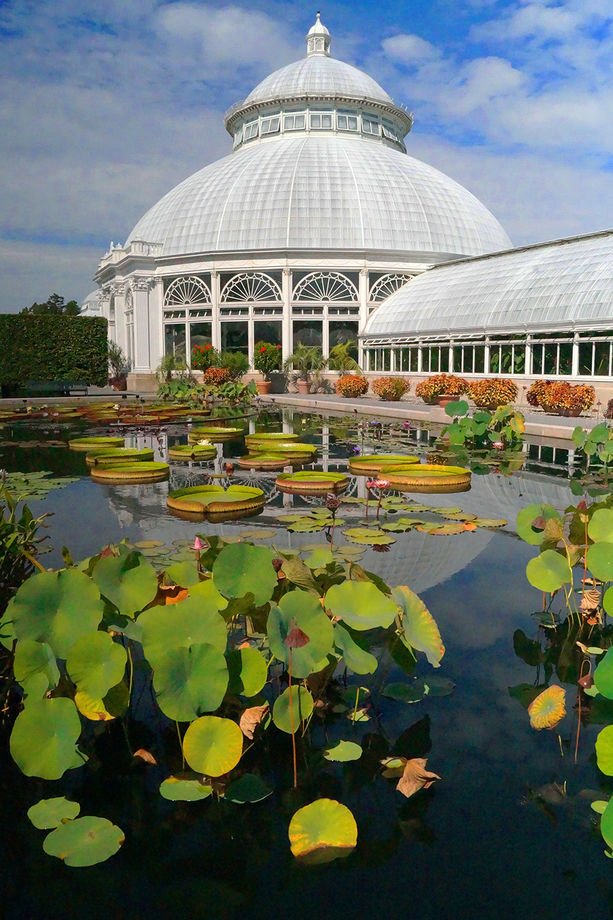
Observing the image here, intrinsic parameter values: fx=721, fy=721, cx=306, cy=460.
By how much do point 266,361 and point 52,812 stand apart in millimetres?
38358

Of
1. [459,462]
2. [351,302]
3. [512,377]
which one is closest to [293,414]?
[512,377]

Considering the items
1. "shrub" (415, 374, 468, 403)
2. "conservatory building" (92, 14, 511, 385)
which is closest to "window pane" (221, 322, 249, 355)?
"conservatory building" (92, 14, 511, 385)

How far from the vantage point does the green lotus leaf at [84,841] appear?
10.4 feet

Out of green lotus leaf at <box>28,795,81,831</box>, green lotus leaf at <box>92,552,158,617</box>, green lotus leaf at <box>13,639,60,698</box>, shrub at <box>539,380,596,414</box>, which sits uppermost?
shrub at <box>539,380,596,414</box>

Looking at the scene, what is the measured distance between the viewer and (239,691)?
3.91 m

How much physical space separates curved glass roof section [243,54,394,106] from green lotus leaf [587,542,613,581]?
174 ft

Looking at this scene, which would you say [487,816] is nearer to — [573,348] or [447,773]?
[447,773]

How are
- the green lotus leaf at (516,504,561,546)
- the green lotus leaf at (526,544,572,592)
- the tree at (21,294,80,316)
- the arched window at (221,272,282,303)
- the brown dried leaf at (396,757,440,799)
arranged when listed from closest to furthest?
the brown dried leaf at (396,757,440,799) < the green lotus leaf at (526,544,572,592) < the green lotus leaf at (516,504,561,546) < the arched window at (221,272,282,303) < the tree at (21,294,80,316)

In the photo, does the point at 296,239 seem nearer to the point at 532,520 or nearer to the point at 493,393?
the point at 493,393

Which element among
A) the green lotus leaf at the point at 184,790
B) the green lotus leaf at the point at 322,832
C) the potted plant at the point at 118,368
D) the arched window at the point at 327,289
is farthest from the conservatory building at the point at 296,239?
the green lotus leaf at the point at 322,832

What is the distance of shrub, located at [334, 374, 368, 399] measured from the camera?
120 ft

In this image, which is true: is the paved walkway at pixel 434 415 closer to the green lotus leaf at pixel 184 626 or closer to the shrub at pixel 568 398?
the shrub at pixel 568 398

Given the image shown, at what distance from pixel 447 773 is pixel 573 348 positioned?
25654 millimetres

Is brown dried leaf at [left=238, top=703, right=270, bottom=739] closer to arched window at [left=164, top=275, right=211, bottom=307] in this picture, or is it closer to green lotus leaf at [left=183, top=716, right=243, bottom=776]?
green lotus leaf at [left=183, top=716, right=243, bottom=776]
